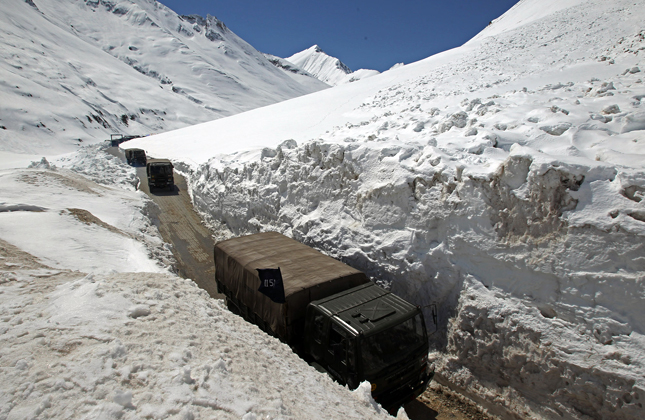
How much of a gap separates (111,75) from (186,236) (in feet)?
322

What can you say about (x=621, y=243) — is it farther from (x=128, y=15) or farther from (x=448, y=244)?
(x=128, y=15)

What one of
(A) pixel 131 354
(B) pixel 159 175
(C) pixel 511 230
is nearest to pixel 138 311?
(A) pixel 131 354

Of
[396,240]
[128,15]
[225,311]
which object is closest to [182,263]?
[225,311]

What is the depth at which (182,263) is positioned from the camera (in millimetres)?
11023

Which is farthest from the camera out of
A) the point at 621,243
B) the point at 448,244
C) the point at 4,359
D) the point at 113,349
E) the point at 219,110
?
the point at 219,110

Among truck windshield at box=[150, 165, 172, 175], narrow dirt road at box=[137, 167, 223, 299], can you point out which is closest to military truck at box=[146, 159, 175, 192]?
truck windshield at box=[150, 165, 172, 175]

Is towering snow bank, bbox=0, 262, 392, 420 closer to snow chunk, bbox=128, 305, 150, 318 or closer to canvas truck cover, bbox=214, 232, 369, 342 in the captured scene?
snow chunk, bbox=128, 305, 150, 318

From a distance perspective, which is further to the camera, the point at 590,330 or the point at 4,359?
the point at 590,330

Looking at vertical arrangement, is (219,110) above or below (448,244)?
above

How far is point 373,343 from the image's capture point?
5191mm

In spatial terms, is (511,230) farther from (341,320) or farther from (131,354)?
(131,354)

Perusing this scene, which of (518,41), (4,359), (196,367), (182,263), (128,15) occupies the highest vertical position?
(128,15)

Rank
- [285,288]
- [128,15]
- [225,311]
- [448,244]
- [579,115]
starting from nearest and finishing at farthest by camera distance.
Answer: [225,311] → [285,288] → [448,244] → [579,115] → [128,15]

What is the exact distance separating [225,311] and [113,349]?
2272 mm
